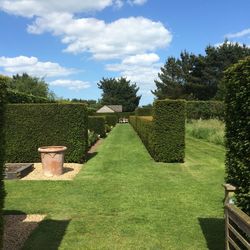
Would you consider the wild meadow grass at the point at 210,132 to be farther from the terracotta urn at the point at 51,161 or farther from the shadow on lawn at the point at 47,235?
the shadow on lawn at the point at 47,235

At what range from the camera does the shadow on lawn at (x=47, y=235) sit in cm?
613

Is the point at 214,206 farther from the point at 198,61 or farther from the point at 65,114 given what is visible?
the point at 198,61

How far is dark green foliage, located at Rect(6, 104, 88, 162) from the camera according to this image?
1495 cm

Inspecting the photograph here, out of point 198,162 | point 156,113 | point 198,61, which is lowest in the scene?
point 198,162

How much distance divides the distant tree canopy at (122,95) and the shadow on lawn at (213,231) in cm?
9545

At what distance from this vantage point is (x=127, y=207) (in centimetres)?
845

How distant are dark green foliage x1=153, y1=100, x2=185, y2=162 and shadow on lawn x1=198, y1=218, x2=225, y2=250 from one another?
7.67 m

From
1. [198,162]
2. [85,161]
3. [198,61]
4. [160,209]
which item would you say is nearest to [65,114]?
[85,161]

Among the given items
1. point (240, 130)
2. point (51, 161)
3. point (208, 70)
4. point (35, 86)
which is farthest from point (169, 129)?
point (35, 86)

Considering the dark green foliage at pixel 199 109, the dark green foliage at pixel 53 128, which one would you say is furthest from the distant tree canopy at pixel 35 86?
the dark green foliage at pixel 53 128

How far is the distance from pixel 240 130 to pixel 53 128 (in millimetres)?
10802

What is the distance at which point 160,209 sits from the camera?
8297 mm

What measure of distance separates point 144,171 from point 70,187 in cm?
336

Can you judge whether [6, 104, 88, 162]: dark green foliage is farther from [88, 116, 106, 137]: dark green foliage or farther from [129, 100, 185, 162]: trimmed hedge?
[88, 116, 106, 137]: dark green foliage
